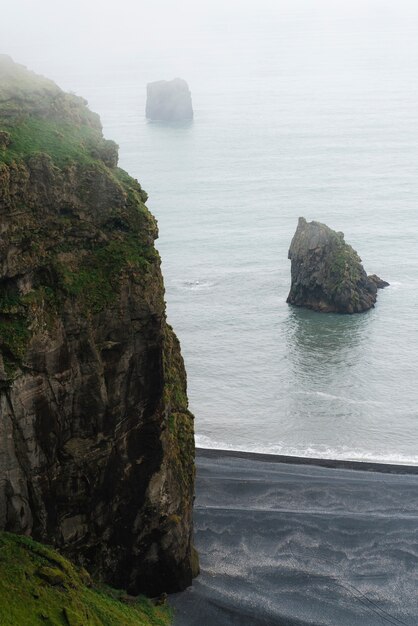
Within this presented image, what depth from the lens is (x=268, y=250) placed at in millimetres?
114312

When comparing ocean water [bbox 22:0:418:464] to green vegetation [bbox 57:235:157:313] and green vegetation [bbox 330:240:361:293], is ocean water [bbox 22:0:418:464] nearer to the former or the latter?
green vegetation [bbox 330:240:361:293]

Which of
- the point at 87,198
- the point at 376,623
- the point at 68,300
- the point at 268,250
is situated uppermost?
the point at 87,198

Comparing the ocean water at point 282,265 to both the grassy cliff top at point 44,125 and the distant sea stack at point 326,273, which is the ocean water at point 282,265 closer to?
the distant sea stack at point 326,273

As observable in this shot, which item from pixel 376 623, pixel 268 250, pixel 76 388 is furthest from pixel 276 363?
pixel 76 388

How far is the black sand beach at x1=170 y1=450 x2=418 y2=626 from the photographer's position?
Answer: 156ft

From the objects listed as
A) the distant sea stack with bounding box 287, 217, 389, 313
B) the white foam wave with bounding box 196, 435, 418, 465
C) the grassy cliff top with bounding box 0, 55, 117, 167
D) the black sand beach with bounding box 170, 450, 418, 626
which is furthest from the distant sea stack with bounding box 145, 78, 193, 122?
the grassy cliff top with bounding box 0, 55, 117, 167

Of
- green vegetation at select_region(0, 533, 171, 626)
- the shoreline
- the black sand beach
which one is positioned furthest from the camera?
the shoreline

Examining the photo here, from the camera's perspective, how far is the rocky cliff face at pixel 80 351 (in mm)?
39219

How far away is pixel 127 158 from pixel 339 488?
103m

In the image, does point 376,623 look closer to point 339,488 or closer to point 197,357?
point 339,488

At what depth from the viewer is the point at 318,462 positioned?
65625mm

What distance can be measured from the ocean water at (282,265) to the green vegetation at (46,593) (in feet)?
95.6

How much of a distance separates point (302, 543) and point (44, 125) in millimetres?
25118

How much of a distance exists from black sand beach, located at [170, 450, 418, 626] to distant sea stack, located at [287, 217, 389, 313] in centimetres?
3124
